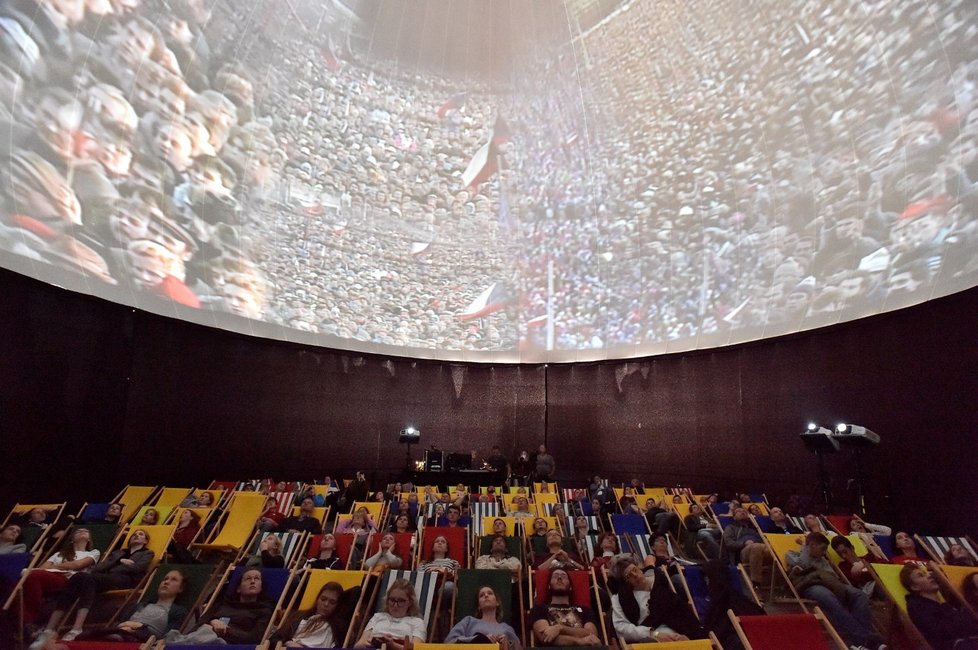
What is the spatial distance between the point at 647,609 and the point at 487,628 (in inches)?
47.4

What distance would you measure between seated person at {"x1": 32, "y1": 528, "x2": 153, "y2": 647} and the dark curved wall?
418 centimetres

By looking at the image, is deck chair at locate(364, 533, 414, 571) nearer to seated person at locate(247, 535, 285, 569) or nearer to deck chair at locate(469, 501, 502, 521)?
seated person at locate(247, 535, 285, 569)

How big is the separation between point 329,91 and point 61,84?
189 inches

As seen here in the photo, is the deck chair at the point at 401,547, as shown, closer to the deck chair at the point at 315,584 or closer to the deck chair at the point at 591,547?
the deck chair at the point at 315,584

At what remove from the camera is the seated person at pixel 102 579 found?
4.31 m

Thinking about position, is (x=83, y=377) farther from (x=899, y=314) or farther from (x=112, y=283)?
(x=899, y=314)

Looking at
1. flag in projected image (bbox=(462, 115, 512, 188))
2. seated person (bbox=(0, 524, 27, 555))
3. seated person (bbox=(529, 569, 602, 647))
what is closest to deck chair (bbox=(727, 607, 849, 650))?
seated person (bbox=(529, 569, 602, 647))

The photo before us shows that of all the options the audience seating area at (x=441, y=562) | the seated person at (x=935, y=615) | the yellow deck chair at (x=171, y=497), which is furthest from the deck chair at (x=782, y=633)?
the yellow deck chair at (x=171, y=497)

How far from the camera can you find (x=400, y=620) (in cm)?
407

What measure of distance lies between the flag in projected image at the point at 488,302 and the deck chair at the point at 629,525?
8.16 meters

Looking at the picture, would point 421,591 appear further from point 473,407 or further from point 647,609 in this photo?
point 473,407

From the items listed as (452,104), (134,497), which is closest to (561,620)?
(134,497)

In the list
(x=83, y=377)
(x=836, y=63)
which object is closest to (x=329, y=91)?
(x=83, y=377)

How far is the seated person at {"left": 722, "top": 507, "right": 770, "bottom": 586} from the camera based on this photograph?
18.9 feet
